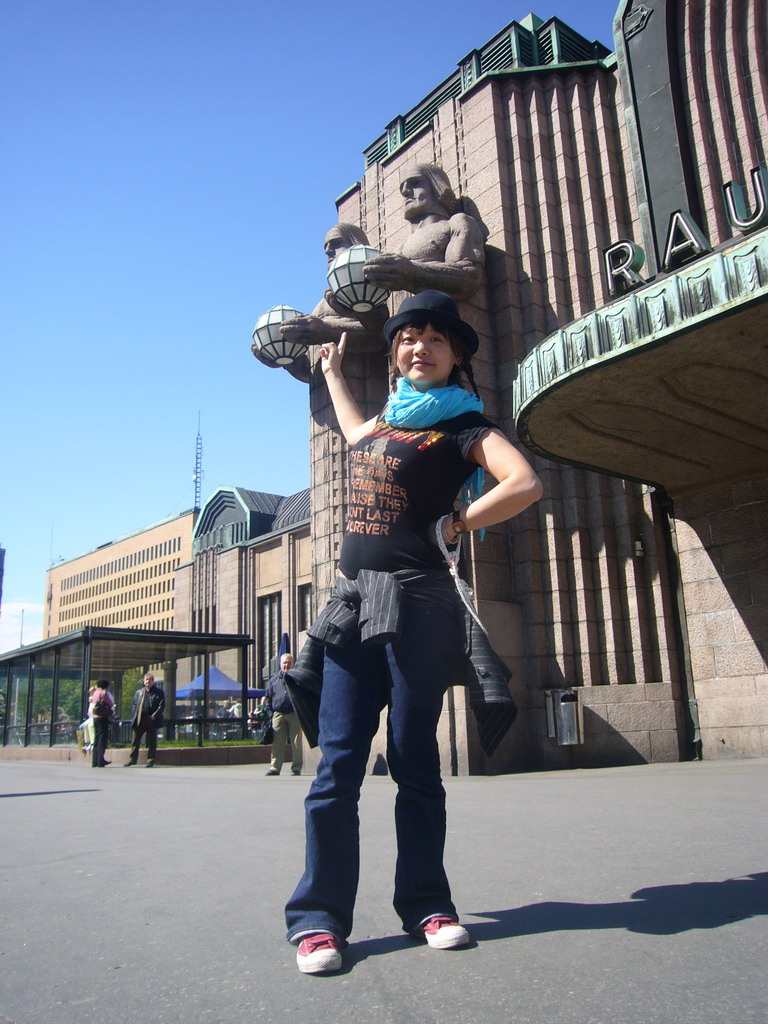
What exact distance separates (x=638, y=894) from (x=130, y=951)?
1.68 metres

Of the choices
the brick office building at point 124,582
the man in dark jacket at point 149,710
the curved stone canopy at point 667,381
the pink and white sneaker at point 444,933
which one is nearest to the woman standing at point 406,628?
the pink and white sneaker at point 444,933

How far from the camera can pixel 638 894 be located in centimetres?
296

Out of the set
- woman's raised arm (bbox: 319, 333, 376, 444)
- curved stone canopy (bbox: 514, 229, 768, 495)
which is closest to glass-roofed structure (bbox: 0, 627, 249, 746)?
curved stone canopy (bbox: 514, 229, 768, 495)

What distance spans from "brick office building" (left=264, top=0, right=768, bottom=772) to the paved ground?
578 cm

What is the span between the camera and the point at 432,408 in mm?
3008

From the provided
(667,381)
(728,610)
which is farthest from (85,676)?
(667,381)

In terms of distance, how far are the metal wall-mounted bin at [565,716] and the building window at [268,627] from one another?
33576 mm

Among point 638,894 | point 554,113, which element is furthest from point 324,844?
point 554,113

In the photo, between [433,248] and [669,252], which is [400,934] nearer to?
[669,252]

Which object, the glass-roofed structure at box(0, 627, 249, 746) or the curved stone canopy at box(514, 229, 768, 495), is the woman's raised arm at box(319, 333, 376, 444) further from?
the glass-roofed structure at box(0, 627, 249, 746)

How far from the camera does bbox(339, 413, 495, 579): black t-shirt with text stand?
2855 millimetres

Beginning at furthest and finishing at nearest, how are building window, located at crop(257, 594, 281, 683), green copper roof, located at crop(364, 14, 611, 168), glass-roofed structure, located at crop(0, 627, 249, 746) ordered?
1. building window, located at crop(257, 594, 281, 683)
2. glass-roofed structure, located at crop(0, 627, 249, 746)
3. green copper roof, located at crop(364, 14, 611, 168)

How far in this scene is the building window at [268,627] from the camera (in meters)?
44.9

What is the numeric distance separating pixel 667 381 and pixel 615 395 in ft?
1.93
